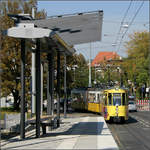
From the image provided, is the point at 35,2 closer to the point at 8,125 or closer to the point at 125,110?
the point at 125,110

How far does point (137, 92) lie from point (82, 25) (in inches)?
2433

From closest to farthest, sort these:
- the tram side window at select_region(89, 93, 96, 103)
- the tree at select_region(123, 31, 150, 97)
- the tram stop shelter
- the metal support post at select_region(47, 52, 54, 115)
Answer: the tram stop shelter → the metal support post at select_region(47, 52, 54, 115) → the tram side window at select_region(89, 93, 96, 103) → the tree at select_region(123, 31, 150, 97)

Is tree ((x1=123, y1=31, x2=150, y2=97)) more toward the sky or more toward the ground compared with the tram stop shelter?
more toward the sky

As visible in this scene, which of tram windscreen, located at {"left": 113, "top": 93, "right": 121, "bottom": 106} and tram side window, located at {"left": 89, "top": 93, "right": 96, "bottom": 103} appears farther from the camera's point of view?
tram side window, located at {"left": 89, "top": 93, "right": 96, "bottom": 103}

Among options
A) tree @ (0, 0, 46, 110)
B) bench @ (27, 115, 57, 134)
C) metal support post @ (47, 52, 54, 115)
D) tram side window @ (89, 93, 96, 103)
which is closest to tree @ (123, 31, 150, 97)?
tram side window @ (89, 93, 96, 103)

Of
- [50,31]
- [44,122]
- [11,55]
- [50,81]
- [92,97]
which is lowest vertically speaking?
[44,122]

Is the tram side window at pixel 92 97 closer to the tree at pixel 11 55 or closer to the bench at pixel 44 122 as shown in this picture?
the tree at pixel 11 55

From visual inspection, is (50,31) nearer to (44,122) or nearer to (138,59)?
(44,122)

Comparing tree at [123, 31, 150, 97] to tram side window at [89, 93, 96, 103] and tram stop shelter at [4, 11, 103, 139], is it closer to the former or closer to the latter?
tram side window at [89, 93, 96, 103]

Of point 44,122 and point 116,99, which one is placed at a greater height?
point 116,99

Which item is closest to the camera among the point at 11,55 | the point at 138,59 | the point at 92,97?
the point at 11,55

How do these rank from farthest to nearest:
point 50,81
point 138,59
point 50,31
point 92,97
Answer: point 138,59, point 92,97, point 50,81, point 50,31

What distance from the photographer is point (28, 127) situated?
847 inches

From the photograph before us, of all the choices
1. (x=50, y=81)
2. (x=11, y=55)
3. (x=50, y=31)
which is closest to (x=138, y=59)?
(x=11, y=55)
